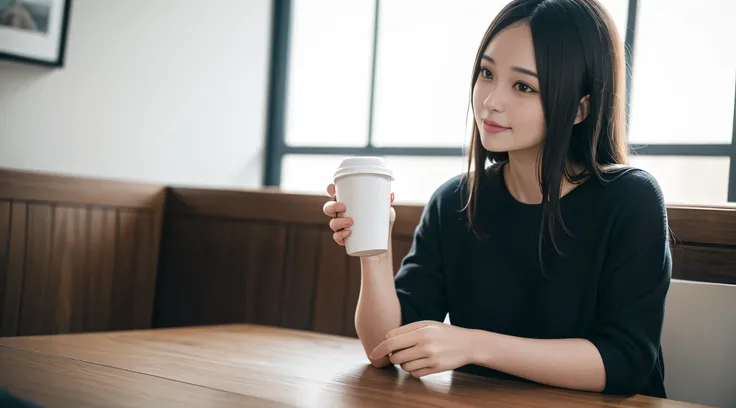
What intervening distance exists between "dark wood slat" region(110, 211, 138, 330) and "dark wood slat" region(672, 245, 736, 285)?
167 cm

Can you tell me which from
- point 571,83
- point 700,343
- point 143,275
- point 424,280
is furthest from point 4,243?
point 700,343

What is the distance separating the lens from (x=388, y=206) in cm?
100

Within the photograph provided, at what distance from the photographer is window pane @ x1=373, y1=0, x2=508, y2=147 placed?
2842 millimetres

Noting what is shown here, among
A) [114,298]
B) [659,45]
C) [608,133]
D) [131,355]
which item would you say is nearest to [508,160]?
[608,133]

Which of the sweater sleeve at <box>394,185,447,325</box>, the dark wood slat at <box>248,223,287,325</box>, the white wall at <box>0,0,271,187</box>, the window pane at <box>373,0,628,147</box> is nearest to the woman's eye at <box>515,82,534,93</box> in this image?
the sweater sleeve at <box>394,185,447,325</box>

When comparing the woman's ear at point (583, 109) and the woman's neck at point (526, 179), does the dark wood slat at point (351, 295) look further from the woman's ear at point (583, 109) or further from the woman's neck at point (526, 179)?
the woman's ear at point (583, 109)

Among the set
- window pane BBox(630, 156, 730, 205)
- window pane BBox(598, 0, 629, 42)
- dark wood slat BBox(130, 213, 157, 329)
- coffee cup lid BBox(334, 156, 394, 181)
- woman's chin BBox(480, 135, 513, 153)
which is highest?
window pane BBox(598, 0, 629, 42)

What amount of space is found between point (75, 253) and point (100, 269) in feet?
0.35

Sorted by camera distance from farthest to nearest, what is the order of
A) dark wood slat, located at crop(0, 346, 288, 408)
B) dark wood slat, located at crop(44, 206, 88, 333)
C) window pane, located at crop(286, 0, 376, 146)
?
window pane, located at crop(286, 0, 376, 146), dark wood slat, located at crop(44, 206, 88, 333), dark wood slat, located at crop(0, 346, 288, 408)

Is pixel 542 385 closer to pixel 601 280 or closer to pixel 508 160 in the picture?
pixel 601 280

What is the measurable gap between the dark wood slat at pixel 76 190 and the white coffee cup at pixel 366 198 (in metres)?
1.49

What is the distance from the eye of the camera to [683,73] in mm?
2307

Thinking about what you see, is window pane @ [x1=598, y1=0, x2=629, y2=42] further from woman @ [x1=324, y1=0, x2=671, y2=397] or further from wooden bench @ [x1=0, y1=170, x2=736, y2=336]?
woman @ [x1=324, y1=0, x2=671, y2=397]

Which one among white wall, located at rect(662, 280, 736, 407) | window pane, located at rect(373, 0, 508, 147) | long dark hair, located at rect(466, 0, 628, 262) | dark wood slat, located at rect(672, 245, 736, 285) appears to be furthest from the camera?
window pane, located at rect(373, 0, 508, 147)
